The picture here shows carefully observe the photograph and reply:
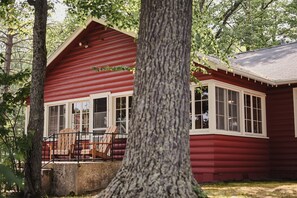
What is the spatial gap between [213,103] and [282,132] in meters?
3.22

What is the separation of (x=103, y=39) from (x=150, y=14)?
862 centimetres

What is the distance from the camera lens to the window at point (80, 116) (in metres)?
14.0

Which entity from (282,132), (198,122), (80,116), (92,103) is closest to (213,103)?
(198,122)

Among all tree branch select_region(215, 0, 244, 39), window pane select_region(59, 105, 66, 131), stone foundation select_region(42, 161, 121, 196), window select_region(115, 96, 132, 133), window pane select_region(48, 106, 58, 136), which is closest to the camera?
stone foundation select_region(42, 161, 121, 196)

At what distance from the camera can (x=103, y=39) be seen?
45.3ft

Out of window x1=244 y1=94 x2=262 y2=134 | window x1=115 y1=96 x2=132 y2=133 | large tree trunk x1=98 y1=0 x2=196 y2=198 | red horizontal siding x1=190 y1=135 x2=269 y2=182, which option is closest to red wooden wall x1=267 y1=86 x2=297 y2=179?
window x1=244 y1=94 x2=262 y2=134

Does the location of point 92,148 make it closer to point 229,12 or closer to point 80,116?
point 80,116

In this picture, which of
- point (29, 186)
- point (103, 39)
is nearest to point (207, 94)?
point (103, 39)

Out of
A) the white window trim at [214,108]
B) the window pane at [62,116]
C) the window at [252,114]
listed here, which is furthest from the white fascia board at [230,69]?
the window pane at [62,116]

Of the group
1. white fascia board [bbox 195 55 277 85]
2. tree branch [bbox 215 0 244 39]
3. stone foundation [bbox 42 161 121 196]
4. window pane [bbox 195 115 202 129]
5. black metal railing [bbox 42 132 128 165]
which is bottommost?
stone foundation [bbox 42 161 121 196]

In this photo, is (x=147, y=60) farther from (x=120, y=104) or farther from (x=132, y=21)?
(x=120, y=104)

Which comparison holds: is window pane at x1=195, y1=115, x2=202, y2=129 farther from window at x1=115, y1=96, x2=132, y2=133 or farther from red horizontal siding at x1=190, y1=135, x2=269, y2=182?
window at x1=115, y1=96, x2=132, y2=133

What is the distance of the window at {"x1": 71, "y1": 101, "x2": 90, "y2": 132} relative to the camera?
1399cm

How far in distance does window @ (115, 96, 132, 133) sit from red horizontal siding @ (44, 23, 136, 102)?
1.14 ft
